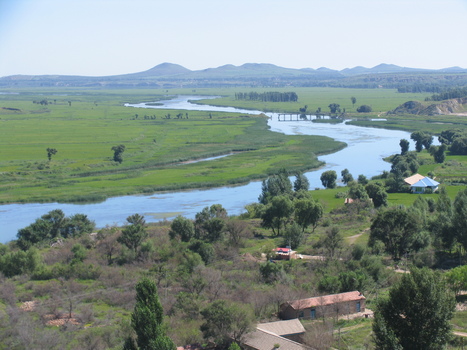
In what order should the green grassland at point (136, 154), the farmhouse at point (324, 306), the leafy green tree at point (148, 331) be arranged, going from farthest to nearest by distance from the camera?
1. the green grassland at point (136, 154)
2. the farmhouse at point (324, 306)
3. the leafy green tree at point (148, 331)

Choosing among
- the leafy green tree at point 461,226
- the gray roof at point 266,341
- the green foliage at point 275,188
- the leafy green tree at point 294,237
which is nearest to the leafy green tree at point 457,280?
the leafy green tree at point 461,226

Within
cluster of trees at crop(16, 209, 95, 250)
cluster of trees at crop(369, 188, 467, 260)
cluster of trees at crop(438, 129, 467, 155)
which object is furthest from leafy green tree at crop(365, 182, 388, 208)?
cluster of trees at crop(438, 129, 467, 155)

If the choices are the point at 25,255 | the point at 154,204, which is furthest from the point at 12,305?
the point at 154,204

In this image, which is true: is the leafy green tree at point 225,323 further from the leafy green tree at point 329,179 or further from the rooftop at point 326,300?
the leafy green tree at point 329,179

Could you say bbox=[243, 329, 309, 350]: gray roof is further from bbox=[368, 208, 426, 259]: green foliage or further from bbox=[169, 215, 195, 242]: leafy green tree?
bbox=[169, 215, 195, 242]: leafy green tree

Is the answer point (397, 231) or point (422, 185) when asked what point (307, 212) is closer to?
point (397, 231)

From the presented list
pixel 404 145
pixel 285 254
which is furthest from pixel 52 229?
pixel 404 145
